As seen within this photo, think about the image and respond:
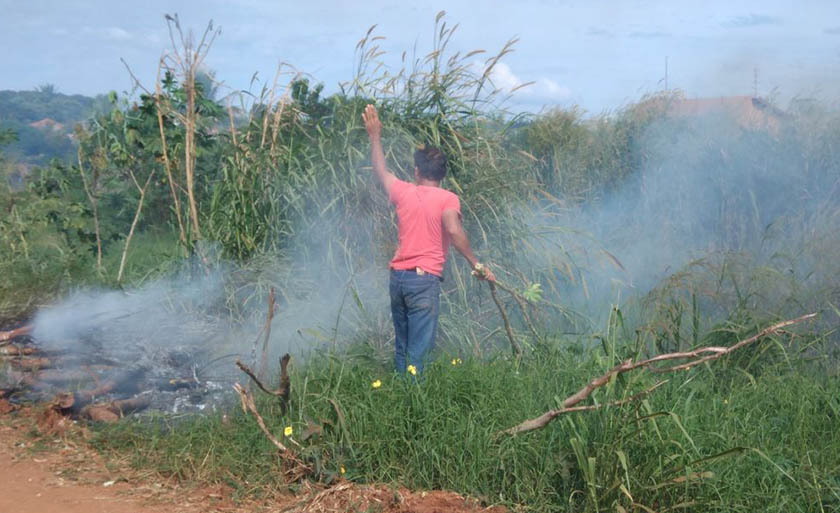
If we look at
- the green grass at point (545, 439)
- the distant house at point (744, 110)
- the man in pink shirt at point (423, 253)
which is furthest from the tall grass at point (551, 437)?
the distant house at point (744, 110)

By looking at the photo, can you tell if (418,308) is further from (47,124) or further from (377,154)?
(47,124)

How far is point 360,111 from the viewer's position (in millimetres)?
6156

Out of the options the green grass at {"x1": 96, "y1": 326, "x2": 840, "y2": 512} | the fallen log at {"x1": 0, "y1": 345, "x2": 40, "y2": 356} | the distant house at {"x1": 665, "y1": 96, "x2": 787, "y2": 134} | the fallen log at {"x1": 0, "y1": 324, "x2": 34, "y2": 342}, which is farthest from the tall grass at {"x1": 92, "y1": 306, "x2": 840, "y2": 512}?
the distant house at {"x1": 665, "y1": 96, "x2": 787, "y2": 134}

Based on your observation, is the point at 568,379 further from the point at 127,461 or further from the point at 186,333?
the point at 186,333

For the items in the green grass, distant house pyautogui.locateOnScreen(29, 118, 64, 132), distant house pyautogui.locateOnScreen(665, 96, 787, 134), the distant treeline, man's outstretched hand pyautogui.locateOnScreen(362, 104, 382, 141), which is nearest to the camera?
the green grass

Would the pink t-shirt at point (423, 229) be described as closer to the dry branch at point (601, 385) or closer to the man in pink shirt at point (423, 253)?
the man in pink shirt at point (423, 253)

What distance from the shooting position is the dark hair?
4797mm

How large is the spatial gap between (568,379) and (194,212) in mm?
3550

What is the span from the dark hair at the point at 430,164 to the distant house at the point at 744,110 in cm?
451

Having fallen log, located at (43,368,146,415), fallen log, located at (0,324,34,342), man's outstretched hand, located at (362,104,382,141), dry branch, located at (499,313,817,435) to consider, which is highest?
man's outstretched hand, located at (362,104,382,141)

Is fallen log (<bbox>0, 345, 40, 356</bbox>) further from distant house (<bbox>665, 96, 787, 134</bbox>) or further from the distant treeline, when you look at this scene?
the distant treeline

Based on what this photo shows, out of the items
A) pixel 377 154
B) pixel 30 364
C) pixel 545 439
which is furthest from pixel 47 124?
pixel 545 439

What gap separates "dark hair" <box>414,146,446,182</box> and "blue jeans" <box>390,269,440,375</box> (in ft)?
2.07

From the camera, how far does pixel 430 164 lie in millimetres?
4793
